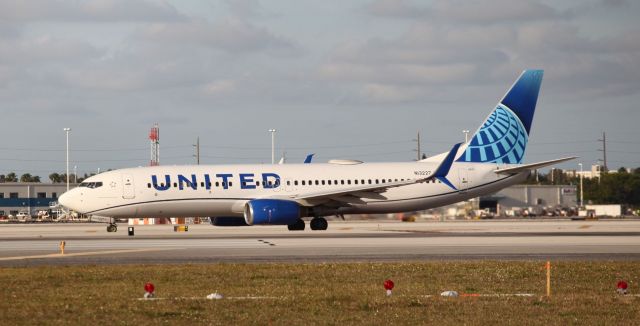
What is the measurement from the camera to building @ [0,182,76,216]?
403ft

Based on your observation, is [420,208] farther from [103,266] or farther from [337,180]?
[103,266]

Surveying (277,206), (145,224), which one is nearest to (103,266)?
(277,206)

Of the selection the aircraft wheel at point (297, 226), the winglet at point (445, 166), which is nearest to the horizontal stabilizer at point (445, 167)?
the winglet at point (445, 166)

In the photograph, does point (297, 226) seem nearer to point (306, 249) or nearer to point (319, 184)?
point (319, 184)

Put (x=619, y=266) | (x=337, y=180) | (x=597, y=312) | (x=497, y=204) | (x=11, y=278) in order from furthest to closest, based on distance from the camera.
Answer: (x=497, y=204) < (x=337, y=180) < (x=619, y=266) < (x=11, y=278) < (x=597, y=312)

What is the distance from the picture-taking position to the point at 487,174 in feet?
185

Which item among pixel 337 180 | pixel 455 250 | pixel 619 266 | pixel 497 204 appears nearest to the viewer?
pixel 619 266

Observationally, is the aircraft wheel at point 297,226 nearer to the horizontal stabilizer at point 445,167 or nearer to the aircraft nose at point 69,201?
the horizontal stabilizer at point 445,167

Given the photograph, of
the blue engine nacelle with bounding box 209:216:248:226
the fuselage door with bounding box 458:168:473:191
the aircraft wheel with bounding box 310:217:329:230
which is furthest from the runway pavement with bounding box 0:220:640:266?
the fuselage door with bounding box 458:168:473:191

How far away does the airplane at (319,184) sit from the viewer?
172 ft

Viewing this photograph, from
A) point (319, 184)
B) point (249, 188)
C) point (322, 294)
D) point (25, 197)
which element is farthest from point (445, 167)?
point (25, 197)

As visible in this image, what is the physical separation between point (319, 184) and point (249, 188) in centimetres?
405

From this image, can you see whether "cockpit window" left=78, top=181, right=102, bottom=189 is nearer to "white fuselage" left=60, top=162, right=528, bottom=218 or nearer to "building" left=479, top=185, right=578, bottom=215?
"white fuselage" left=60, top=162, right=528, bottom=218

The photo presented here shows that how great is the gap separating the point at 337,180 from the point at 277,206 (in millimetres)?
5498
